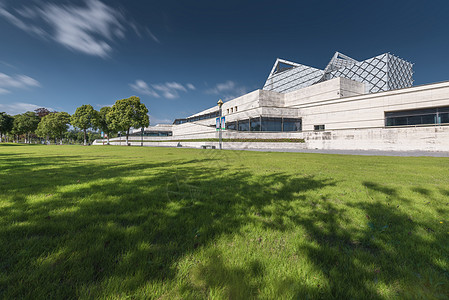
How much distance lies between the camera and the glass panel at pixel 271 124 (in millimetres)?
37453

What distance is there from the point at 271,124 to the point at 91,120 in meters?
50.1

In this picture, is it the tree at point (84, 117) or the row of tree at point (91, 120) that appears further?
the tree at point (84, 117)

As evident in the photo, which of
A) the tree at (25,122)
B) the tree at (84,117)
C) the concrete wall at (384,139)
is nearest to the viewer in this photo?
the concrete wall at (384,139)

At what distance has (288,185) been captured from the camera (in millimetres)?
5285

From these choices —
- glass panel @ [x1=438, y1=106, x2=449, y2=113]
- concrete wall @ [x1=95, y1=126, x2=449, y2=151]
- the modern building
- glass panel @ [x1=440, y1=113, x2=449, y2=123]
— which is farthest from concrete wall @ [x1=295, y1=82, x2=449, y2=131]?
concrete wall @ [x1=95, y1=126, x2=449, y2=151]

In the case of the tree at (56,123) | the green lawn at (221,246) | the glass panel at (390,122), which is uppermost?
the tree at (56,123)

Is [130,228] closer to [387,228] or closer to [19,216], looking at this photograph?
[19,216]

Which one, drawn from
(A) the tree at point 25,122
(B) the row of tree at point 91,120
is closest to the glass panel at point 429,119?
(B) the row of tree at point 91,120

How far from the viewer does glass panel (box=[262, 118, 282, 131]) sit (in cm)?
3745

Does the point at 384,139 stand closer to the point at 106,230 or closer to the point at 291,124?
the point at 291,124

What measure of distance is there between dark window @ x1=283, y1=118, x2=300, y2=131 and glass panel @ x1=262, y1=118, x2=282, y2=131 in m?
1.42

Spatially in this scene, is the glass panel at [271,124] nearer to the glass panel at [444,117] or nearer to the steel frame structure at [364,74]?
the glass panel at [444,117]

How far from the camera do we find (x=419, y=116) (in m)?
27.3

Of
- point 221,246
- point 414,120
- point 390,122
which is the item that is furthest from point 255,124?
point 221,246
